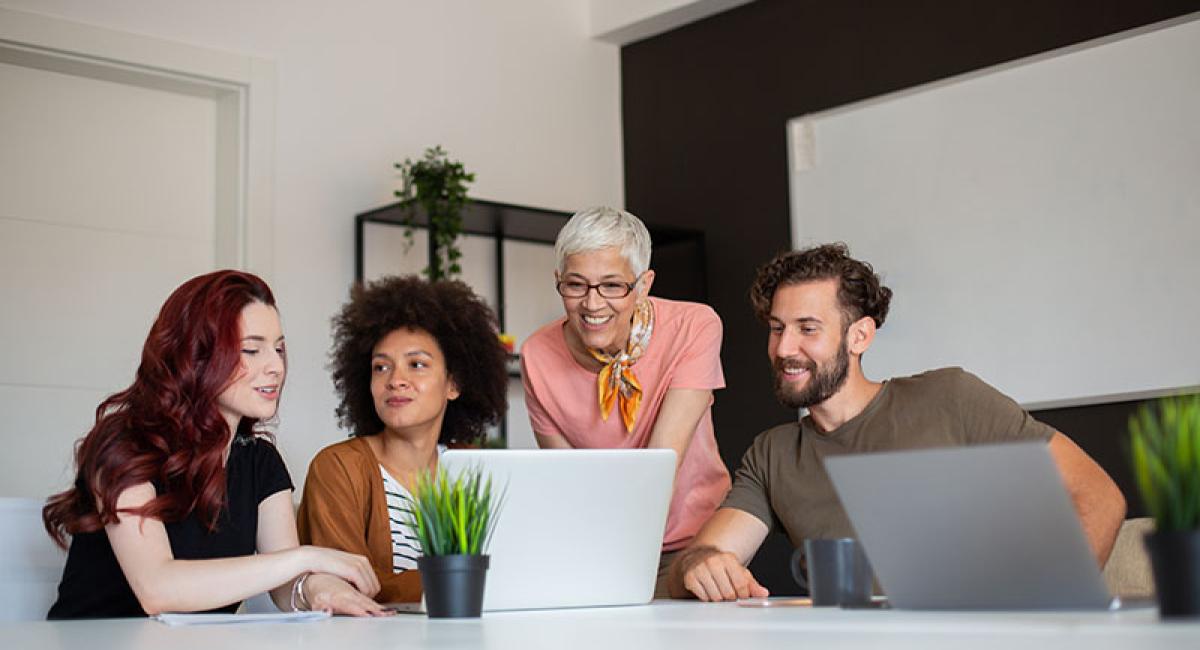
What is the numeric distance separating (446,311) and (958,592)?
71.4 inches

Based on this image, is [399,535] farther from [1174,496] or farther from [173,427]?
[1174,496]

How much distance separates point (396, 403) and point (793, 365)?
2.64ft

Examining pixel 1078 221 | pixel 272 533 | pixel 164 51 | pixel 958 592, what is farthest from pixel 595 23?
pixel 958 592

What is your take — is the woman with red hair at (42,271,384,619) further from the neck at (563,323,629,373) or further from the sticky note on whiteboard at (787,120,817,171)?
the sticky note on whiteboard at (787,120,817,171)

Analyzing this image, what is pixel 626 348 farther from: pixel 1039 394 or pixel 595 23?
pixel 595 23

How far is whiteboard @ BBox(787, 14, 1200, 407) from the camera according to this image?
3.80m

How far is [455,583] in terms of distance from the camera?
1.65 m

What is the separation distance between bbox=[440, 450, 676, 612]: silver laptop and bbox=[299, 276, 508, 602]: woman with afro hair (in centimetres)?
73

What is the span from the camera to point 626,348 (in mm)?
2812

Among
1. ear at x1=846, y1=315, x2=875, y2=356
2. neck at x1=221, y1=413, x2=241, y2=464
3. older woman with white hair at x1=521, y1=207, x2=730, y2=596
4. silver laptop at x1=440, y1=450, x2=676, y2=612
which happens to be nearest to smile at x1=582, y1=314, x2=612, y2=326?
older woman with white hair at x1=521, y1=207, x2=730, y2=596

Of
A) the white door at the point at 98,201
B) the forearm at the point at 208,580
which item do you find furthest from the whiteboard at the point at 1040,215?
the forearm at the point at 208,580

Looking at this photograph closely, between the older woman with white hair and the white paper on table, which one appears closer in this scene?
the white paper on table

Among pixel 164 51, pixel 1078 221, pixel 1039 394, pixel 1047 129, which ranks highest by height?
pixel 164 51

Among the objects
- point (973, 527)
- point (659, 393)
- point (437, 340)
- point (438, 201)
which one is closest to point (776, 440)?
point (659, 393)
